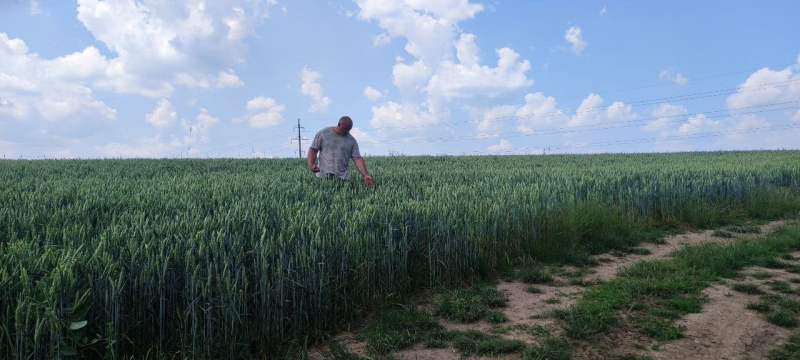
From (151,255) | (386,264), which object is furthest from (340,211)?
(151,255)

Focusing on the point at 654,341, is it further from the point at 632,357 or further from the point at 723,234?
the point at 723,234

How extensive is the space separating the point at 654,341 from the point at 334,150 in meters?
7.03

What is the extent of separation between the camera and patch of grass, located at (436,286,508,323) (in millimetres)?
4680

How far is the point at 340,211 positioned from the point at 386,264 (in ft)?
4.50

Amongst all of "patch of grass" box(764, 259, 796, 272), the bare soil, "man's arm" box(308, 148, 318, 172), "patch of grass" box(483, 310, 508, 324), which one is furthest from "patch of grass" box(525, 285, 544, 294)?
"man's arm" box(308, 148, 318, 172)

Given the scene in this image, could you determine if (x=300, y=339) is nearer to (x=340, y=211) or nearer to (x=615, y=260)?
(x=340, y=211)

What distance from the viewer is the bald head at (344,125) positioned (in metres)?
9.53

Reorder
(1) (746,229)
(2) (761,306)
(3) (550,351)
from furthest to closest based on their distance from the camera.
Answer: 1. (1) (746,229)
2. (2) (761,306)
3. (3) (550,351)

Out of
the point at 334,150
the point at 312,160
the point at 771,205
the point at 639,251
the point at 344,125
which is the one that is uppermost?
the point at 344,125

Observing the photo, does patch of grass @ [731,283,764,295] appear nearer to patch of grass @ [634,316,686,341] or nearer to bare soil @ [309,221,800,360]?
bare soil @ [309,221,800,360]

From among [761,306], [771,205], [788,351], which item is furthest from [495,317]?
[771,205]

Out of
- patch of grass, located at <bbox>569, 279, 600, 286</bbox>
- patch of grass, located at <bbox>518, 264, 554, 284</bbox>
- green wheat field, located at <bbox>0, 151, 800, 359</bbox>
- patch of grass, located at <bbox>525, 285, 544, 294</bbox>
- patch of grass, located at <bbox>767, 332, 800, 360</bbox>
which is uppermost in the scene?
green wheat field, located at <bbox>0, 151, 800, 359</bbox>

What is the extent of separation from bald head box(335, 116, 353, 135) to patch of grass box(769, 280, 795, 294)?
702cm

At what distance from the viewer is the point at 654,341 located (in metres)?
4.26
